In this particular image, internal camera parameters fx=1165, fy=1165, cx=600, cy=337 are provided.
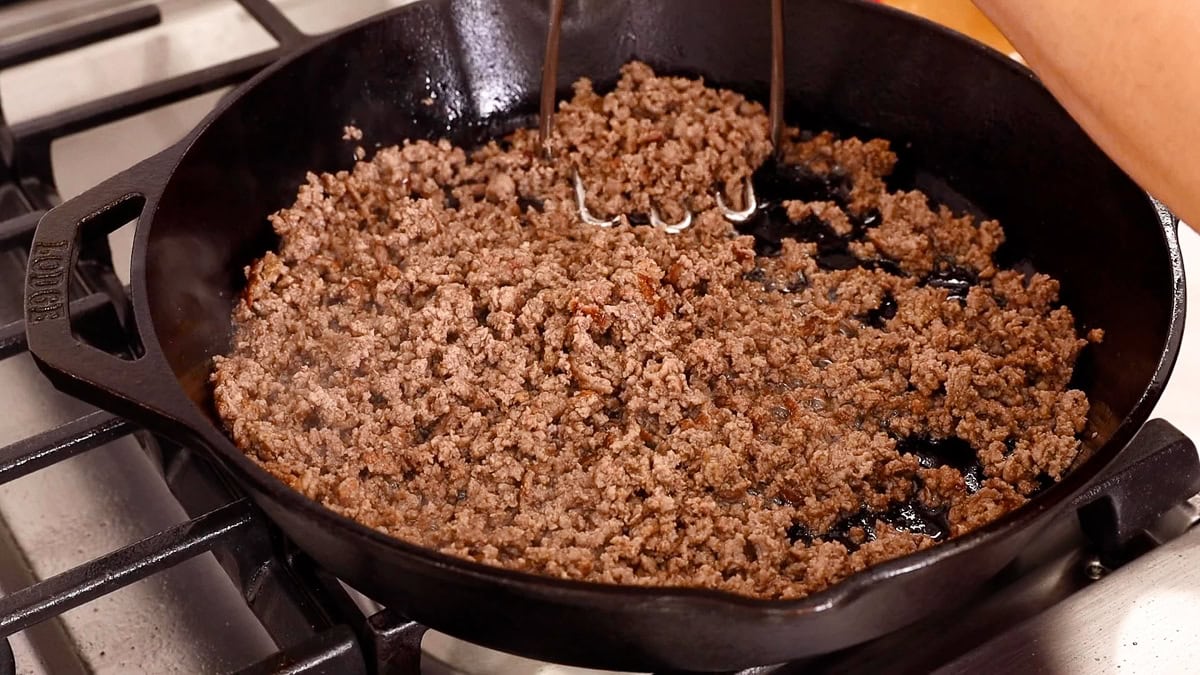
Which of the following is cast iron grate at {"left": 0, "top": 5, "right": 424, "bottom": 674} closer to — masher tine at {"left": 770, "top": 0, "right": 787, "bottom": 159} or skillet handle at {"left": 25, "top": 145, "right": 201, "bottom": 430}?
skillet handle at {"left": 25, "top": 145, "right": 201, "bottom": 430}

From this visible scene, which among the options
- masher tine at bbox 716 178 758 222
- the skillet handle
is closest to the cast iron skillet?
the skillet handle

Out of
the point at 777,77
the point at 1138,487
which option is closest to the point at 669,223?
the point at 777,77

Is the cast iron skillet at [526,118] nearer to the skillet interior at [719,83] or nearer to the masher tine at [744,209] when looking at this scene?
the skillet interior at [719,83]

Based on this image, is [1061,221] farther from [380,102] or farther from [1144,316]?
[380,102]

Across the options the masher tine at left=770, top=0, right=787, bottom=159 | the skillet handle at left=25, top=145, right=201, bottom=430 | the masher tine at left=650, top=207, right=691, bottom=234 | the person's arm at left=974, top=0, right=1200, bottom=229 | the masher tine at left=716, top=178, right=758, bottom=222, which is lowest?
the skillet handle at left=25, top=145, right=201, bottom=430

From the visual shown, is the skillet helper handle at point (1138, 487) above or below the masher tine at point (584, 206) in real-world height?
above

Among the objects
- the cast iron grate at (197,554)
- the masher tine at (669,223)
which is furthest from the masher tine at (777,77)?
the cast iron grate at (197,554)

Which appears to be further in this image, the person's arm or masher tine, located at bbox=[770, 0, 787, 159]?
masher tine, located at bbox=[770, 0, 787, 159]
